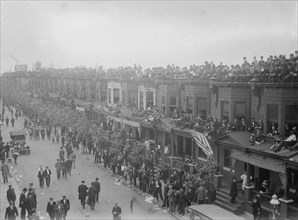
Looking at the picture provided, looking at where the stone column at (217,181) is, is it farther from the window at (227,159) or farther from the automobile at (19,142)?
the automobile at (19,142)

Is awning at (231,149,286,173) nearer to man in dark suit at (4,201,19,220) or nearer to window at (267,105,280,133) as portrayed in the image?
window at (267,105,280,133)

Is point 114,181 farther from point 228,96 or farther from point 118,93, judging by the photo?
point 118,93

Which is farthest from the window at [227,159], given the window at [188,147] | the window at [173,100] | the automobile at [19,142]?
the automobile at [19,142]

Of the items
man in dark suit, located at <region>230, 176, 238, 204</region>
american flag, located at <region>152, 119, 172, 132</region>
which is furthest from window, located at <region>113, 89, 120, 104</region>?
man in dark suit, located at <region>230, 176, 238, 204</region>

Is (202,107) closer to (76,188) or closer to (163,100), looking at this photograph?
(163,100)

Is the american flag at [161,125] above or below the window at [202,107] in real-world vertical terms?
below

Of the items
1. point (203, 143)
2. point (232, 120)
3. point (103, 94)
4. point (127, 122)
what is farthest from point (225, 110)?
point (103, 94)

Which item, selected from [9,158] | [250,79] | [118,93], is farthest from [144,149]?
[118,93]

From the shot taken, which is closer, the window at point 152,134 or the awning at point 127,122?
the window at point 152,134
